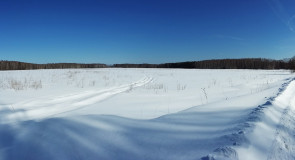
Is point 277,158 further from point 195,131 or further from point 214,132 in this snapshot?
point 195,131

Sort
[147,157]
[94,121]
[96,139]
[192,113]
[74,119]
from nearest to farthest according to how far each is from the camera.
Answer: [147,157] → [96,139] → [94,121] → [74,119] → [192,113]

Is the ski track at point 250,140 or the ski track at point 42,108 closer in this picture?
the ski track at point 250,140

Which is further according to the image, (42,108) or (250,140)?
(42,108)

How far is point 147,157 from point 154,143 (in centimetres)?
25

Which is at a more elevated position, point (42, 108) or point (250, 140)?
point (250, 140)

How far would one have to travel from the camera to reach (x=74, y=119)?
3.15 metres

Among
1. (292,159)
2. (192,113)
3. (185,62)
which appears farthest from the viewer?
(185,62)

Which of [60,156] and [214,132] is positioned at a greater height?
[214,132]

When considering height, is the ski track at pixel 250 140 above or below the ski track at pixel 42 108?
above

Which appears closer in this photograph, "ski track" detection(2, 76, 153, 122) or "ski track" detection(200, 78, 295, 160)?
"ski track" detection(200, 78, 295, 160)

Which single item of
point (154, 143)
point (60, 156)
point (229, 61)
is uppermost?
point (229, 61)

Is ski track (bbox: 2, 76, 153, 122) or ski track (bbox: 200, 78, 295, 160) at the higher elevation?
ski track (bbox: 200, 78, 295, 160)

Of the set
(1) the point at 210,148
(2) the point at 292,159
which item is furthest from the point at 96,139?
(2) the point at 292,159

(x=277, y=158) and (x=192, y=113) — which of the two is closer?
(x=277, y=158)
